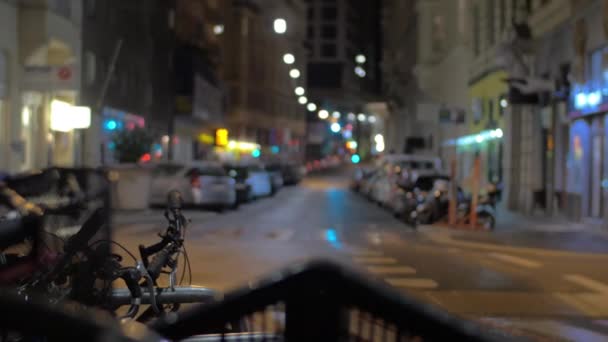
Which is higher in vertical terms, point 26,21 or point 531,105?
point 26,21

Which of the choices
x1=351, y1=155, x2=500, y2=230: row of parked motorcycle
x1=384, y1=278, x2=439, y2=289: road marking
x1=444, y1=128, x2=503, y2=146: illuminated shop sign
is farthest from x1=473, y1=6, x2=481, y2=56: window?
x1=384, y1=278, x2=439, y2=289: road marking

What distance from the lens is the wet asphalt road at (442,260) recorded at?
33.1 ft

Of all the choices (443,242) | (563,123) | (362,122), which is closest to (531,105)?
(563,123)

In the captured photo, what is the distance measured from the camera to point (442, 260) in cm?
1501

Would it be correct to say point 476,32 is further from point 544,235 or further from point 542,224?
point 544,235

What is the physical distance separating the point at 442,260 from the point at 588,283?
3.08m

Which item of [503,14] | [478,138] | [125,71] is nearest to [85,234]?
[503,14]

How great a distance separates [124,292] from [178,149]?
159 ft

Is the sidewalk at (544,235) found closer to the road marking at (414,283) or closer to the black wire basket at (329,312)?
the road marking at (414,283)

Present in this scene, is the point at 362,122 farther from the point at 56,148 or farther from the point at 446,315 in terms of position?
the point at 446,315

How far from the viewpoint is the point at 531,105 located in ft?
92.7

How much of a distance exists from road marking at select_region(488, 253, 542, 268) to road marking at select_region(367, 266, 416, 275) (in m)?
2.26

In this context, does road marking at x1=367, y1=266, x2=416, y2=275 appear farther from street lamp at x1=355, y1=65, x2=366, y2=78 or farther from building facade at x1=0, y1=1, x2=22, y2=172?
street lamp at x1=355, y1=65, x2=366, y2=78

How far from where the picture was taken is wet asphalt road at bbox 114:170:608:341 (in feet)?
33.1
